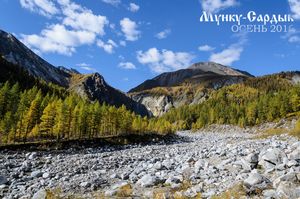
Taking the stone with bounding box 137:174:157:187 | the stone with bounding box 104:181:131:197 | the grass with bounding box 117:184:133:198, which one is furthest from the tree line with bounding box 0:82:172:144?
the grass with bounding box 117:184:133:198

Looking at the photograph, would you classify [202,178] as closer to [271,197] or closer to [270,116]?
[271,197]

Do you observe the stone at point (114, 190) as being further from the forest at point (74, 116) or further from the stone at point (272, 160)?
the forest at point (74, 116)

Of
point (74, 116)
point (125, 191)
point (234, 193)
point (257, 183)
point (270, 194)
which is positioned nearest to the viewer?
point (270, 194)

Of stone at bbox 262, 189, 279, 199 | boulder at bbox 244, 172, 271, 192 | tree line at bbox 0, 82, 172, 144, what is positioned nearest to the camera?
stone at bbox 262, 189, 279, 199

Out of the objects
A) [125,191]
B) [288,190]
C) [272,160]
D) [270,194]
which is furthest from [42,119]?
[288,190]

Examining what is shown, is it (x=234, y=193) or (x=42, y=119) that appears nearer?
(x=234, y=193)

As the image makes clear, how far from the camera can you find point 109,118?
311 ft

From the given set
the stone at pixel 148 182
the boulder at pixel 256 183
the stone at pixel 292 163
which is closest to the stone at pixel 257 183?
the boulder at pixel 256 183

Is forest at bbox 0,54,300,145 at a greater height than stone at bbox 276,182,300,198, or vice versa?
forest at bbox 0,54,300,145

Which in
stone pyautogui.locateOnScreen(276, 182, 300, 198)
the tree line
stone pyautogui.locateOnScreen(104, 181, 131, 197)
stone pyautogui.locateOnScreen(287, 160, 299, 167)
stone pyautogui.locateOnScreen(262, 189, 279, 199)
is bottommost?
stone pyautogui.locateOnScreen(104, 181, 131, 197)

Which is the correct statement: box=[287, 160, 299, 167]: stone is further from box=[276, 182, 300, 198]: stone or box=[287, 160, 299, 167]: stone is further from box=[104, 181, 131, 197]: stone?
box=[104, 181, 131, 197]: stone

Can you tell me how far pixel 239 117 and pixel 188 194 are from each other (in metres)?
151

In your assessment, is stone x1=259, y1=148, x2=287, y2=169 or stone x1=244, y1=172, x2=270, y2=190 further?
stone x1=259, y1=148, x2=287, y2=169

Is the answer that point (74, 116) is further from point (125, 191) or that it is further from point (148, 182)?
point (125, 191)
